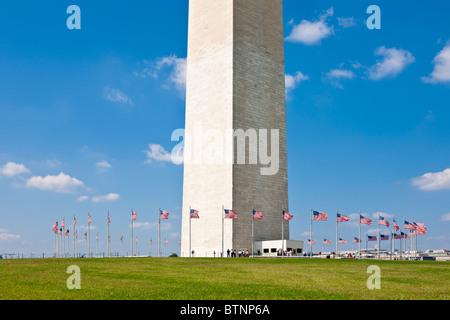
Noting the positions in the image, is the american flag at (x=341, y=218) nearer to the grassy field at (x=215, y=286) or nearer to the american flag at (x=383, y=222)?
the american flag at (x=383, y=222)

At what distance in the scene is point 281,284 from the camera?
83.7 feet

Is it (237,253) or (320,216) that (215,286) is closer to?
(320,216)

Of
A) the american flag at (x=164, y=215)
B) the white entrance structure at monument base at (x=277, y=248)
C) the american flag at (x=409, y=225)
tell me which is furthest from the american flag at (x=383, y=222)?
the american flag at (x=164, y=215)

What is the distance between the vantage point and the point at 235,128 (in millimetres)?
64188

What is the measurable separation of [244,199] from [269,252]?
721 centimetres

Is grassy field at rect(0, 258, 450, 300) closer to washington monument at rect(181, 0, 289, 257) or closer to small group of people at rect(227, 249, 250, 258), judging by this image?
small group of people at rect(227, 249, 250, 258)

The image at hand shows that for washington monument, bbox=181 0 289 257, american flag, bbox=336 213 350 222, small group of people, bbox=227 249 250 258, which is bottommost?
small group of people, bbox=227 249 250 258

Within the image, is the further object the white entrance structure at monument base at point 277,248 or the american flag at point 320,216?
the white entrance structure at monument base at point 277,248

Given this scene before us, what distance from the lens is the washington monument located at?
63969 mm

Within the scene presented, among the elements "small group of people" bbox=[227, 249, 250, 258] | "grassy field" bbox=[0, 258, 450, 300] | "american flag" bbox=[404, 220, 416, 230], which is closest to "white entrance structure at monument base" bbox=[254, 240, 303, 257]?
"small group of people" bbox=[227, 249, 250, 258]

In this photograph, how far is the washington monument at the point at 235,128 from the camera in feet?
210

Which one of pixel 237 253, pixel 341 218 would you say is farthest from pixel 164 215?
pixel 341 218

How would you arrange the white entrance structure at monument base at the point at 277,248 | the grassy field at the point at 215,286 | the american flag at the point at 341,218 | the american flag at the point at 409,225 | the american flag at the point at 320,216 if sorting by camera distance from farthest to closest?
the white entrance structure at monument base at the point at 277,248 < the american flag at the point at 409,225 < the american flag at the point at 341,218 < the american flag at the point at 320,216 < the grassy field at the point at 215,286
